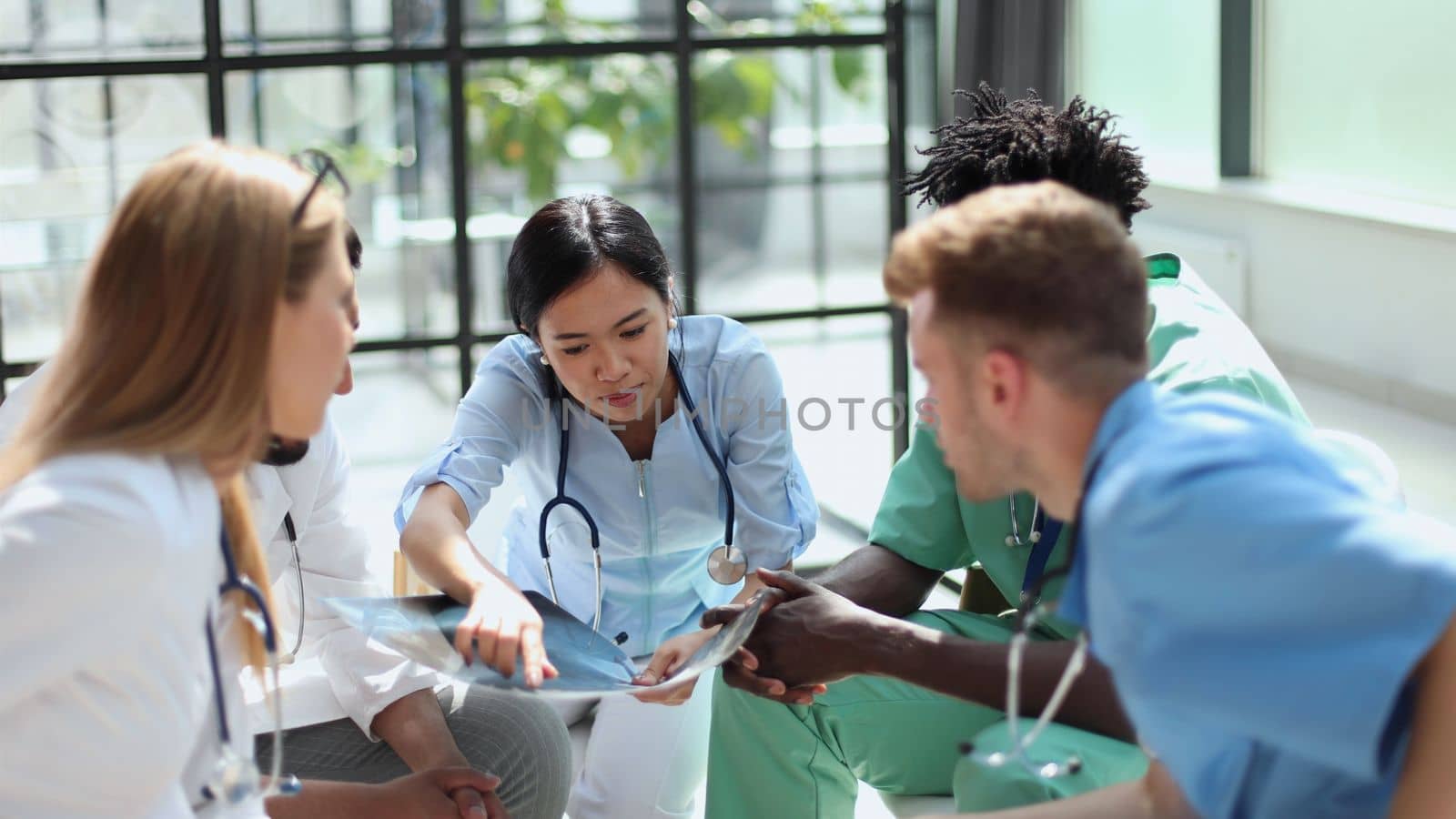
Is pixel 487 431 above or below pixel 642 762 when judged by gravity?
above

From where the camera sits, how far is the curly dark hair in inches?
72.5

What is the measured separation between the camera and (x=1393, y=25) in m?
4.44

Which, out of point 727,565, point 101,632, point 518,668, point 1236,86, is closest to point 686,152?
point 727,565

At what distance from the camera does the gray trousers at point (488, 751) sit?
1.88 meters

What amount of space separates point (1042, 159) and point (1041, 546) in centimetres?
47

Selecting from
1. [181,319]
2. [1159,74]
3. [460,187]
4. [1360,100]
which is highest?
[1159,74]

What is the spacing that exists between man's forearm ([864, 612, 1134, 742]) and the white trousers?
0.58m

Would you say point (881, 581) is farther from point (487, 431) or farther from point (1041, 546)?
point (487, 431)

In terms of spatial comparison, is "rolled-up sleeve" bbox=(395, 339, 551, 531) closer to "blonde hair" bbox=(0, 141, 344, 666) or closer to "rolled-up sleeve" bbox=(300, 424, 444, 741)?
"rolled-up sleeve" bbox=(300, 424, 444, 741)

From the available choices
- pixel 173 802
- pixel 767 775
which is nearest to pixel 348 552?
pixel 767 775

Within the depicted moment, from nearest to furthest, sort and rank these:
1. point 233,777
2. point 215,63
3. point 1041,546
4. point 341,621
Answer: point 233,777 < point 1041,546 < point 341,621 < point 215,63

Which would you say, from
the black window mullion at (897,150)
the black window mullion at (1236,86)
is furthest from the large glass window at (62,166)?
the black window mullion at (1236,86)

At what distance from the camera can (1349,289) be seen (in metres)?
4.53

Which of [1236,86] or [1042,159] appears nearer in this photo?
[1042,159]
